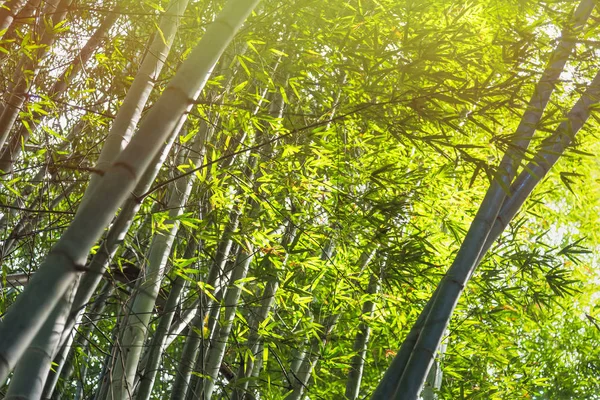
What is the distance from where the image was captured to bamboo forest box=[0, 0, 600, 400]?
172 centimetres

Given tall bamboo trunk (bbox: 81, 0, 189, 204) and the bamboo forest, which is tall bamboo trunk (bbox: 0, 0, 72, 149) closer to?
the bamboo forest

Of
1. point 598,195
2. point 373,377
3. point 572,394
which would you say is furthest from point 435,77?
point 572,394

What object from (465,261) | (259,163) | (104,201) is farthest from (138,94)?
(259,163)

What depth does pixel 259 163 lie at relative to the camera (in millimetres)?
3406

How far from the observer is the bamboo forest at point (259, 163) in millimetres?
1716

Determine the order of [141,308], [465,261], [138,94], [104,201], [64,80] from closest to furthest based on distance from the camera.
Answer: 1. [104,201]
2. [138,94]
3. [465,261]
4. [141,308]
5. [64,80]

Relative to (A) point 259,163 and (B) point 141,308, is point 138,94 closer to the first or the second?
(B) point 141,308

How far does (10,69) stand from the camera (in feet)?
10.9

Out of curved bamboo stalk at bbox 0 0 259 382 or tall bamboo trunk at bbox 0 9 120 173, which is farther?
tall bamboo trunk at bbox 0 9 120 173

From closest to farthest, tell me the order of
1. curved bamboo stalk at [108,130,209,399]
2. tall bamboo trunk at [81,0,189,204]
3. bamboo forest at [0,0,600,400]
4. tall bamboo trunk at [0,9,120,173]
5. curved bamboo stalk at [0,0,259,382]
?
curved bamboo stalk at [0,0,259,382] → bamboo forest at [0,0,600,400] → tall bamboo trunk at [81,0,189,204] → curved bamboo stalk at [108,130,209,399] → tall bamboo trunk at [0,9,120,173]

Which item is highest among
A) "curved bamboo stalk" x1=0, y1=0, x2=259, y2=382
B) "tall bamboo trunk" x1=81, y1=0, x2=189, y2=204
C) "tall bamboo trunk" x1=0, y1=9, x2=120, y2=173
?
"tall bamboo trunk" x1=0, y1=9, x2=120, y2=173

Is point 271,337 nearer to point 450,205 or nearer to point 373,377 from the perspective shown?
point 450,205

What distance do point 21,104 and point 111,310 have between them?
338cm

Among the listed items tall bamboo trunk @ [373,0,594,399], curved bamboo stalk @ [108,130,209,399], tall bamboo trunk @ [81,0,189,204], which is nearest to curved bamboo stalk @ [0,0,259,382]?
tall bamboo trunk @ [81,0,189,204]
